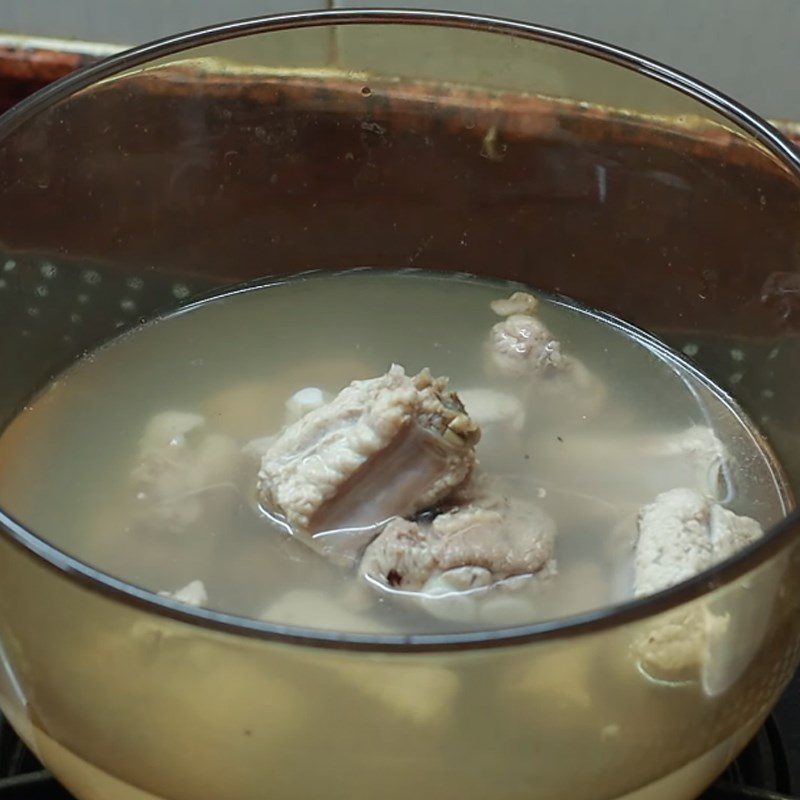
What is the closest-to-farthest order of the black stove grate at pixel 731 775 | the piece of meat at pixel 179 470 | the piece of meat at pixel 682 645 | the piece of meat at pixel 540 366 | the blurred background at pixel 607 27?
the piece of meat at pixel 682 645, the black stove grate at pixel 731 775, the piece of meat at pixel 179 470, the piece of meat at pixel 540 366, the blurred background at pixel 607 27

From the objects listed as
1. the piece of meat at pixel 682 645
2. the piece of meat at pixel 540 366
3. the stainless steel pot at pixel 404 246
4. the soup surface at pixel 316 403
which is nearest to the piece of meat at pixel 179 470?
the soup surface at pixel 316 403

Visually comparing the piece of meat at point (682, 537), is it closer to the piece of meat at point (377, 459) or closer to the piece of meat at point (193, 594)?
the piece of meat at point (377, 459)

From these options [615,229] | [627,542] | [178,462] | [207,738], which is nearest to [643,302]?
[615,229]

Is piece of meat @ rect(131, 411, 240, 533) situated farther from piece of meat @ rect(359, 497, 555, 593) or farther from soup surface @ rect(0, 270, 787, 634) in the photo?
piece of meat @ rect(359, 497, 555, 593)

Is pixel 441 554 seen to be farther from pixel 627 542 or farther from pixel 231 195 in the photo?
pixel 231 195

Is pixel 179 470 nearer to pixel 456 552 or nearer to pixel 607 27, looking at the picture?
pixel 456 552

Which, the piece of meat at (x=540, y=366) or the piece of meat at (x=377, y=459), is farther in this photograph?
the piece of meat at (x=540, y=366)

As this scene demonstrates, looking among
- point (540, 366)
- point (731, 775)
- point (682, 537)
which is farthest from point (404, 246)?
point (731, 775)
